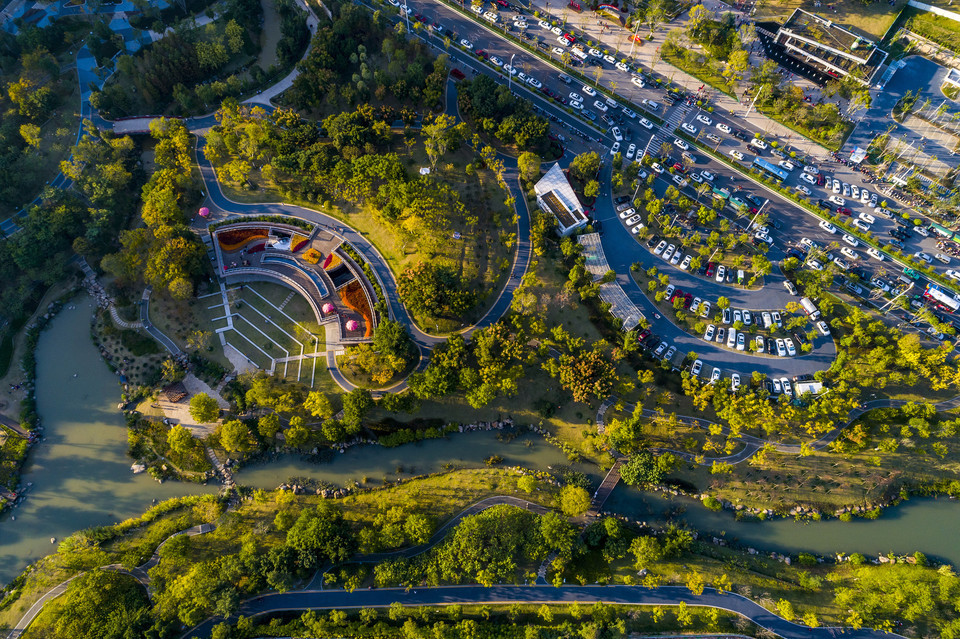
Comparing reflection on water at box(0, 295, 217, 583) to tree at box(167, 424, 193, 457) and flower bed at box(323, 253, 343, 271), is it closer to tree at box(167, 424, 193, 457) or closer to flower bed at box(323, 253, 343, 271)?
tree at box(167, 424, 193, 457)

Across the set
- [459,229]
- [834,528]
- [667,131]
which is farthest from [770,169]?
[834,528]

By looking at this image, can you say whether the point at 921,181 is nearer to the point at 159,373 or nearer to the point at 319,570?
the point at 319,570

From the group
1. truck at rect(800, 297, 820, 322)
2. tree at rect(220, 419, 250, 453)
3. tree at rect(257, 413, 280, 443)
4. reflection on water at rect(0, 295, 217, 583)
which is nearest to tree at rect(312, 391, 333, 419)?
tree at rect(257, 413, 280, 443)

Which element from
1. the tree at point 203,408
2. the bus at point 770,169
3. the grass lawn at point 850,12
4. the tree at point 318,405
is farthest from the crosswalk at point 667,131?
the tree at point 203,408

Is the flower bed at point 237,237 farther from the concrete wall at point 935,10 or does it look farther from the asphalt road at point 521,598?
the concrete wall at point 935,10

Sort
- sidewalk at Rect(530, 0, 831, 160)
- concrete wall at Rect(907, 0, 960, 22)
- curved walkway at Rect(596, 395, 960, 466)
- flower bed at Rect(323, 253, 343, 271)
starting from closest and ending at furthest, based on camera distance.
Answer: curved walkway at Rect(596, 395, 960, 466) → flower bed at Rect(323, 253, 343, 271) → sidewalk at Rect(530, 0, 831, 160) → concrete wall at Rect(907, 0, 960, 22)

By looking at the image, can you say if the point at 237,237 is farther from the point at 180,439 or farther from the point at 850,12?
the point at 850,12

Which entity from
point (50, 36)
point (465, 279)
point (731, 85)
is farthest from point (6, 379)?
point (731, 85)
